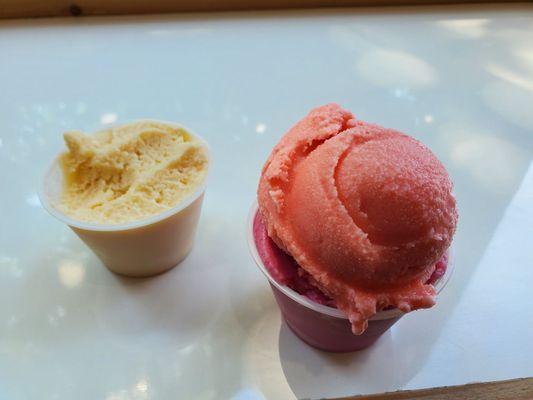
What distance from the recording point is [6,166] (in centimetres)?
123

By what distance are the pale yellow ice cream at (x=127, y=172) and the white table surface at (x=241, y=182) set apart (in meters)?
0.17

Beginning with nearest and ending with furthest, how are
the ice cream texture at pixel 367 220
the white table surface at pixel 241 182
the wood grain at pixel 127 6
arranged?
the ice cream texture at pixel 367 220
the white table surface at pixel 241 182
the wood grain at pixel 127 6

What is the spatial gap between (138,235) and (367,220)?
0.44 meters

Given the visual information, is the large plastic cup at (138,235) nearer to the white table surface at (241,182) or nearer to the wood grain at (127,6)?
the white table surface at (241,182)

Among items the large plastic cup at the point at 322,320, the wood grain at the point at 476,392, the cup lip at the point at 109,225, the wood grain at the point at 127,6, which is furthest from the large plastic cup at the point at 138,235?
the wood grain at the point at 127,6

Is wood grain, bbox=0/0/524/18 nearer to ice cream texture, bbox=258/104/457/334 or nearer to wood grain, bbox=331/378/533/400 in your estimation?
ice cream texture, bbox=258/104/457/334

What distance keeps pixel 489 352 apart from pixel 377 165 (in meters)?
0.46

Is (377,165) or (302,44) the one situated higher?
(377,165)

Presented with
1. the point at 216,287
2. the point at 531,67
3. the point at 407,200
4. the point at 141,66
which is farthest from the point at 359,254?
the point at 531,67

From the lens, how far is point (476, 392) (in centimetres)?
Result: 74

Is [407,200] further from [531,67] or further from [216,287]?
[531,67]

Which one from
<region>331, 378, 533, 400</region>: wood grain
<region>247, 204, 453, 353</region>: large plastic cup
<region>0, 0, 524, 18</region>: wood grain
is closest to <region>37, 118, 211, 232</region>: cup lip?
<region>247, 204, 453, 353</region>: large plastic cup

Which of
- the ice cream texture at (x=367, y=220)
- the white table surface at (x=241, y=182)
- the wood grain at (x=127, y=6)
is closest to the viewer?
the ice cream texture at (x=367, y=220)

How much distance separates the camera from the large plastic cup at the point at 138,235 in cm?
85
